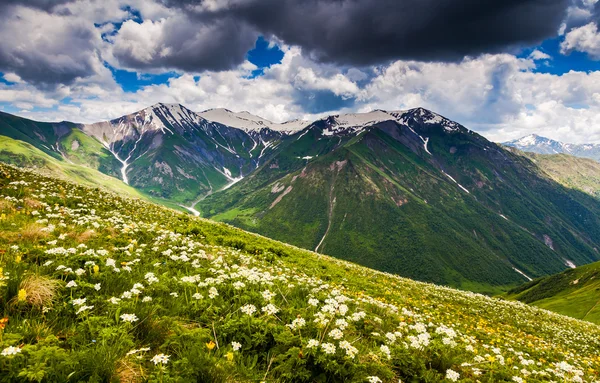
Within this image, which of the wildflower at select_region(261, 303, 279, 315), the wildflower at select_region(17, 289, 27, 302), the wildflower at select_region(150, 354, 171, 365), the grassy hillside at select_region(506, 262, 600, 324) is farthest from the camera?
the grassy hillside at select_region(506, 262, 600, 324)

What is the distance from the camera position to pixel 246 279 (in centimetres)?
1010

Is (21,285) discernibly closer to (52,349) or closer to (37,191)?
(52,349)

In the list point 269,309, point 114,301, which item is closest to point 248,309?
point 269,309

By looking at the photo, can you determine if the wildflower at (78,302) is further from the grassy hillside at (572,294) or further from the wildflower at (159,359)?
the grassy hillside at (572,294)

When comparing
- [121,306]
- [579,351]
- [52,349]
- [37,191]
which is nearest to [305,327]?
[121,306]

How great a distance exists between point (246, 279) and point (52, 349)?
19.6 feet

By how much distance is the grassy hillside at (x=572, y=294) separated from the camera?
91.2m

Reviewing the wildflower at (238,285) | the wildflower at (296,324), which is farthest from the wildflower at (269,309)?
the wildflower at (238,285)

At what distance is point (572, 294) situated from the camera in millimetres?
119688

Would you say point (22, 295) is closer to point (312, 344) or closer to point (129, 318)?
point (129, 318)

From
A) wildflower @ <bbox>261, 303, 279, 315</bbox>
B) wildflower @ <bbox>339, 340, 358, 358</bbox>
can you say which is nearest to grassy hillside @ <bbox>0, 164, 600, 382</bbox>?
wildflower @ <bbox>339, 340, 358, 358</bbox>

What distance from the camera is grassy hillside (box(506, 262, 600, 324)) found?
91.2 m

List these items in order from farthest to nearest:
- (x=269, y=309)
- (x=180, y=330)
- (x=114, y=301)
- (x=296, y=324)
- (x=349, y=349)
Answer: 1. (x=269, y=309)
2. (x=296, y=324)
3. (x=114, y=301)
4. (x=180, y=330)
5. (x=349, y=349)

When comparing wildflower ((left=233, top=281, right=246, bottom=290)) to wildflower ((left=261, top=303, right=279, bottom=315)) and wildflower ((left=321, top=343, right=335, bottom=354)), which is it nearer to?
wildflower ((left=261, top=303, right=279, bottom=315))
